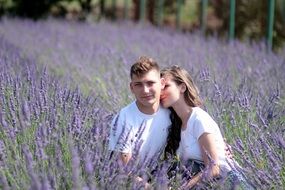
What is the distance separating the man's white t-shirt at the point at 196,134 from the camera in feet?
9.29

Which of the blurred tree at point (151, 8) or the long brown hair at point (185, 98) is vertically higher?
the long brown hair at point (185, 98)

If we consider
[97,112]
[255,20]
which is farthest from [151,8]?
[97,112]

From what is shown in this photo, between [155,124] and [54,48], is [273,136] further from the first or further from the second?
[54,48]

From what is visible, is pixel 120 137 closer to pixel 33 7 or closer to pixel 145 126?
pixel 145 126

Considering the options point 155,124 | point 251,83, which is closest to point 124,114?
point 155,124

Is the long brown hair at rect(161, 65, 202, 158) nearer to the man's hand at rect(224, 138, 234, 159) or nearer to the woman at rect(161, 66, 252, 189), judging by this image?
the woman at rect(161, 66, 252, 189)

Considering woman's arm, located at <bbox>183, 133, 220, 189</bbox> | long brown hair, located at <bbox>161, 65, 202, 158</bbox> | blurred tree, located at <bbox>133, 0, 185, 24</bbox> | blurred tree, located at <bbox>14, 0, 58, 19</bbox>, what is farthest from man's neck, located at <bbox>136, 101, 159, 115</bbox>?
blurred tree, located at <bbox>133, 0, 185, 24</bbox>

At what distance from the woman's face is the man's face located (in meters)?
0.05

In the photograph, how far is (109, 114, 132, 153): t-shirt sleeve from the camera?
2584mm

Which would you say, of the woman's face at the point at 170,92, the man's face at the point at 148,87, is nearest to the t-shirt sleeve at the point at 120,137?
the man's face at the point at 148,87

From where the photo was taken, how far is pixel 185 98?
300cm

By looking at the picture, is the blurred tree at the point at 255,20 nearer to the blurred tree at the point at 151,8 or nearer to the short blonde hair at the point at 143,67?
the blurred tree at the point at 151,8

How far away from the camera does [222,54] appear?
6250 mm

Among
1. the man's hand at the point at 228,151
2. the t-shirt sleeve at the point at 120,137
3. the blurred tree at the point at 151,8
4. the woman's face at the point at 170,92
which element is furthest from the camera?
the blurred tree at the point at 151,8
